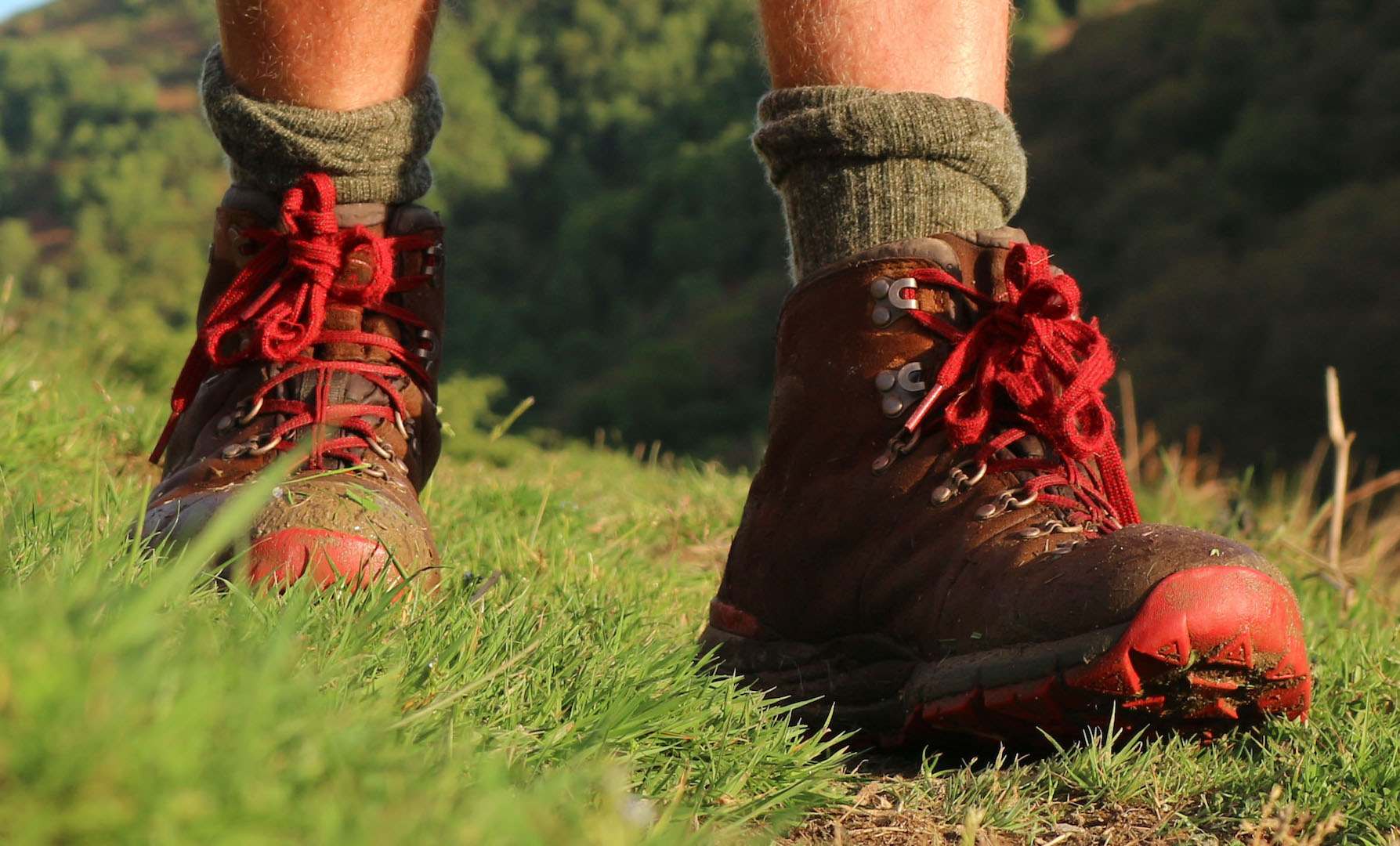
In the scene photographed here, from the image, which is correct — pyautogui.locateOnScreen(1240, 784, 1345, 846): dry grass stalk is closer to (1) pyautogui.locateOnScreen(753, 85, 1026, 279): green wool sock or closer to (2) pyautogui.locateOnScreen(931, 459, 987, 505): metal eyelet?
(2) pyautogui.locateOnScreen(931, 459, 987, 505): metal eyelet

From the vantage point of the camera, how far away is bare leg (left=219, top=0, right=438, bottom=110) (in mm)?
1717

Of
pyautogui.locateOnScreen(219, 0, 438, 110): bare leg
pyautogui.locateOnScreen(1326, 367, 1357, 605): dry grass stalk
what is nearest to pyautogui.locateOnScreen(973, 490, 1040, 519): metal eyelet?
pyautogui.locateOnScreen(219, 0, 438, 110): bare leg

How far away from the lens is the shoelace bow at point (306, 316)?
163cm

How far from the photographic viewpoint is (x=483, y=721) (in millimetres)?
1051

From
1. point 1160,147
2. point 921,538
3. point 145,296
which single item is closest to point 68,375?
point 921,538

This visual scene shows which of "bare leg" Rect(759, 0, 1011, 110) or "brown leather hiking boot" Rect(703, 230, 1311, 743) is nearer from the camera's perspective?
"brown leather hiking boot" Rect(703, 230, 1311, 743)

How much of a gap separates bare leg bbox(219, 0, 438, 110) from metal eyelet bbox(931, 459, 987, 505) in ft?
3.30

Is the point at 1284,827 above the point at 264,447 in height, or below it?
below

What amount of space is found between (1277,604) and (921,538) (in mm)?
414

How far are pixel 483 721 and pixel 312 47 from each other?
3.62 ft

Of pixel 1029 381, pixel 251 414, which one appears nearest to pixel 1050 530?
pixel 1029 381

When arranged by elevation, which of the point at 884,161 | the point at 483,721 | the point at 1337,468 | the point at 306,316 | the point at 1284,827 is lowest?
the point at 1337,468

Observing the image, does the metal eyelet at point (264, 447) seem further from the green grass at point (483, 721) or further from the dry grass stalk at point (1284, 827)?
the dry grass stalk at point (1284, 827)

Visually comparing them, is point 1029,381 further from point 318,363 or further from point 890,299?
point 318,363
